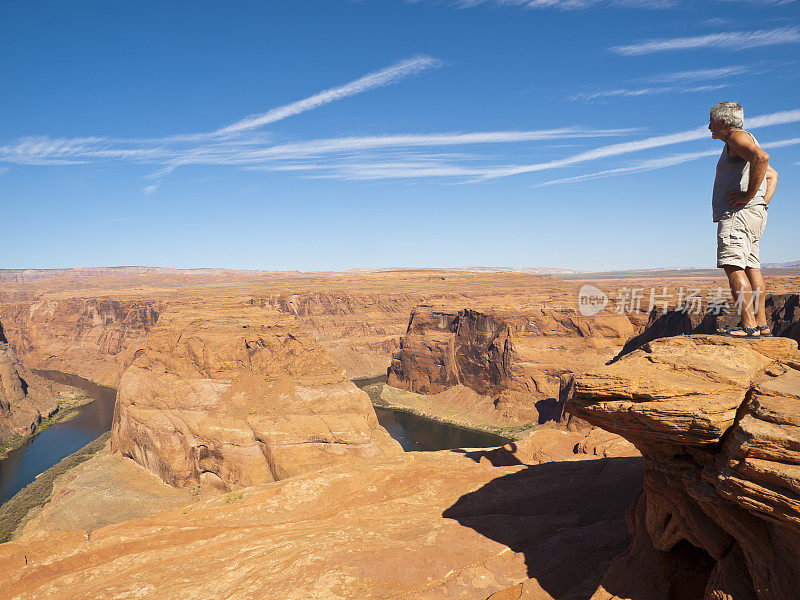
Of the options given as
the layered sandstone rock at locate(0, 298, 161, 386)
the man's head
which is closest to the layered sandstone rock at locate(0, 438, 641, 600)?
the man's head

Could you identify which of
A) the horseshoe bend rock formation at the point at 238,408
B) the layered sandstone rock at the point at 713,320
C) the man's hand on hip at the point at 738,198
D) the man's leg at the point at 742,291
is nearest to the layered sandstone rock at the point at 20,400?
the horseshoe bend rock formation at the point at 238,408

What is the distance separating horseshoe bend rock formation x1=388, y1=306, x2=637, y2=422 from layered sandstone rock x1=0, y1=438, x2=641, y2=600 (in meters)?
45.9

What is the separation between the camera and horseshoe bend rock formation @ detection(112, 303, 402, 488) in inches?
1378

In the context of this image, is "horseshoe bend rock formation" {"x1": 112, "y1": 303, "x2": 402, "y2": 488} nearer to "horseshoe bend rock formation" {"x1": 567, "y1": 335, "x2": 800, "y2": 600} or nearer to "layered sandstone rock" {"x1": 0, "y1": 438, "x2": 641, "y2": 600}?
"layered sandstone rock" {"x1": 0, "y1": 438, "x2": 641, "y2": 600}

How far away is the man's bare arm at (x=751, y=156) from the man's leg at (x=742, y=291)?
1.06 m

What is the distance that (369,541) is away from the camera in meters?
10.9

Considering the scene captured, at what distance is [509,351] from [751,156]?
60.2 metres

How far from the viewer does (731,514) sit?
20.0 ft

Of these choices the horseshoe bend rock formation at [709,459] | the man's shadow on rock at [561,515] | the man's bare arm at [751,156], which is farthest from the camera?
the man's shadow on rock at [561,515]

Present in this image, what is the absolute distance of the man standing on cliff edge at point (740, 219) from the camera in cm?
694

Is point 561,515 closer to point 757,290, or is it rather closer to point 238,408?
point 757,290

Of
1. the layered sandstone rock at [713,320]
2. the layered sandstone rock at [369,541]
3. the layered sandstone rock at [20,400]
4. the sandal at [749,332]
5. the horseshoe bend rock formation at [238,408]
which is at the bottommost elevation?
the layered sandstone rock at [20,400]

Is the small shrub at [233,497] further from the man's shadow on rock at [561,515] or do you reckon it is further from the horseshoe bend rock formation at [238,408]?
the horseshoe bend rock formation at [238,408]

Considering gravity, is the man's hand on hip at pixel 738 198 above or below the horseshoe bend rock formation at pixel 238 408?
above
